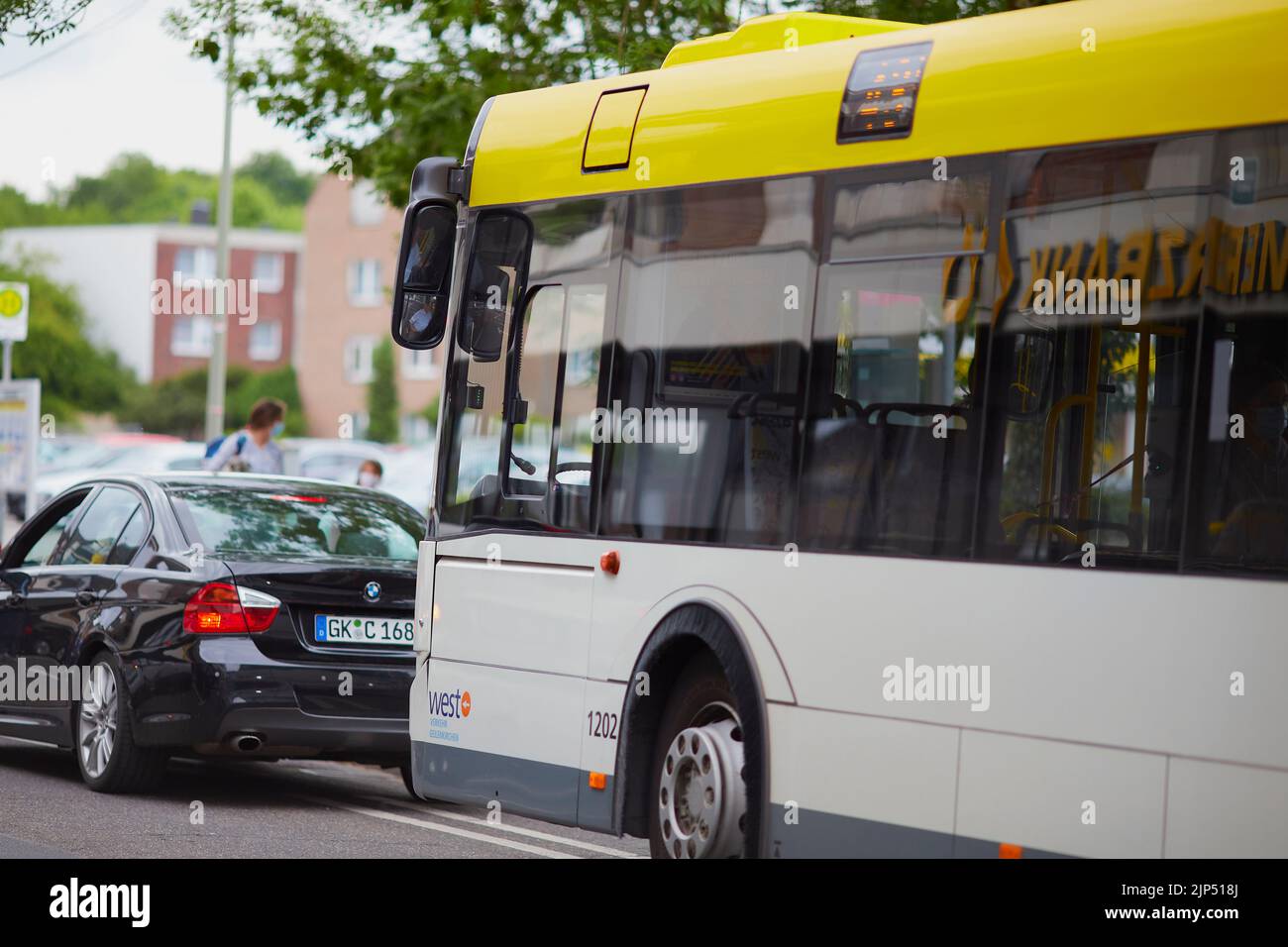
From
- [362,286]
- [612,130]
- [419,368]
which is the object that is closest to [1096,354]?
[612,130]

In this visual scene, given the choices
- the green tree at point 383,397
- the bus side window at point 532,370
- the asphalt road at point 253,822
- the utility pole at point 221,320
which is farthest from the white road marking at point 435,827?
the green tree at point 383,397

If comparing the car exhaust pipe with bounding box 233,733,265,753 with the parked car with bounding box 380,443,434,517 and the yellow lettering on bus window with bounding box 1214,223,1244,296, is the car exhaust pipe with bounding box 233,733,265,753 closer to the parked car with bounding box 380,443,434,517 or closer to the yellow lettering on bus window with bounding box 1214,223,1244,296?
the yellow lettering on bus window with bounding box 1214,223,1244,296

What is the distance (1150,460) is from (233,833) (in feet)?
16.5

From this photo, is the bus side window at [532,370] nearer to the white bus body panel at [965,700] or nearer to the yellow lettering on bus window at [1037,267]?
the white bus body panel at [965,700]

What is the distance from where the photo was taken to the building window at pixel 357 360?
7756 cm

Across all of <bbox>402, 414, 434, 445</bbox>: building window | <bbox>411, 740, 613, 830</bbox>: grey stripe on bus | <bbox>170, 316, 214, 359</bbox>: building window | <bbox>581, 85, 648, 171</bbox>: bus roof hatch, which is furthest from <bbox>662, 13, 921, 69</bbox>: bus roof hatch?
<bbox>170, 316, 214, 359</bbox>: building window

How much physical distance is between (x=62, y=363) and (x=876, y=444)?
8220 cm

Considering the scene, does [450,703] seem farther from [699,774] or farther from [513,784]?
[699,774]

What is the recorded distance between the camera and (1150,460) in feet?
19.7

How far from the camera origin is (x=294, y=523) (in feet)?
36.1

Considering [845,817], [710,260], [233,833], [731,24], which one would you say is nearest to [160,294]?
[731,24]

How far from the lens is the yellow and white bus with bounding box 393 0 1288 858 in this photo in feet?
18.9

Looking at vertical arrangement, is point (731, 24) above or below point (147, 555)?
above

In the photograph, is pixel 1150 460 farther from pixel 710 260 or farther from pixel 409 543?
pixel 409 543
